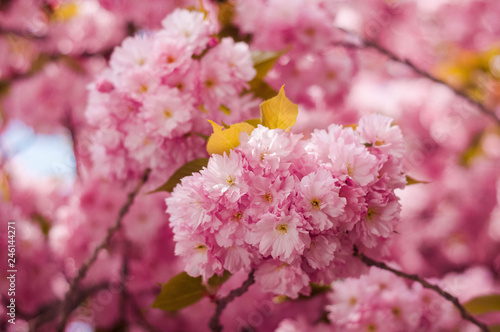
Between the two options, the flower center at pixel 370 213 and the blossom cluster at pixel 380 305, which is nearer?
the flower center at pixel 370 213

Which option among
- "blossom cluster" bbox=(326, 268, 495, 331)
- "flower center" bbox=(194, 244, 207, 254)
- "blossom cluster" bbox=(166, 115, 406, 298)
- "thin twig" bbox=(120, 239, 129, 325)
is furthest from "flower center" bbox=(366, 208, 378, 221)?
"thin twig" bbox=(120, 239, 129, 325)

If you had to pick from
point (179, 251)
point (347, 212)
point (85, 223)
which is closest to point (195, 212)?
point (179, 251)

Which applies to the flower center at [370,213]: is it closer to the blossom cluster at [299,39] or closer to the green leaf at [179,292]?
the green leaf at [179,292]

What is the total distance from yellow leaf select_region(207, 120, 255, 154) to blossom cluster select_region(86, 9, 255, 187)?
0.16 meters

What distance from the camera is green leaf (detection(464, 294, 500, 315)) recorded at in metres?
1.00

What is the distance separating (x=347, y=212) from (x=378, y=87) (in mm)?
2193

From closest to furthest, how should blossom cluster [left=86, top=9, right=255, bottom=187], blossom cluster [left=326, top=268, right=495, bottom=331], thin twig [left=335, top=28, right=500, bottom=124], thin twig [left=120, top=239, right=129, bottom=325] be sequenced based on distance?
blossom cluster [left=86, top=9, right=255, bottom=187] < blossom cluster [left=326, top=268, right=495, bottom=331] < thin twig [left=335, top=28, right=500, bottom=124] < thin twig [left=120, top=239, right=129, bottom=325]

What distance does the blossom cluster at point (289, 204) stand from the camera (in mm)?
612

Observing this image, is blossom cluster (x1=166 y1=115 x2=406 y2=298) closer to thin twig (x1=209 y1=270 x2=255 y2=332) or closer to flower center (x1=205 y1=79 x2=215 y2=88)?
thin twig (x1=209 y1=270 x2=255 y2=332)

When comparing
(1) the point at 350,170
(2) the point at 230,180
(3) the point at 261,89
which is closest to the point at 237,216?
(2) the point at 230,180

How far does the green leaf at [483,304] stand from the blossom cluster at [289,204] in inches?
19.8

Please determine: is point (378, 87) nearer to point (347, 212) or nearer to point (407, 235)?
point (407, 235)

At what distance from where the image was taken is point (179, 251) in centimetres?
69

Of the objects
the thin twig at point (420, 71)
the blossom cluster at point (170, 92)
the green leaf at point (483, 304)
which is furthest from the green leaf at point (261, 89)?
the green leaf at point (483, 304)
